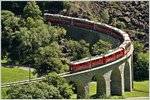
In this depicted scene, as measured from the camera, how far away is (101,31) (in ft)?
340

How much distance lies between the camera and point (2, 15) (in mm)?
102938

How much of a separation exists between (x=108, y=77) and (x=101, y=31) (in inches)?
1049

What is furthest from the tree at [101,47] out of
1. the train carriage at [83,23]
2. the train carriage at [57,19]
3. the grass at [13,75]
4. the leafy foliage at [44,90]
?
the leafy foliage at [44,90]

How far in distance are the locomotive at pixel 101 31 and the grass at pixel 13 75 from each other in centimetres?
1301

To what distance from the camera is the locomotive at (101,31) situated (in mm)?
72625

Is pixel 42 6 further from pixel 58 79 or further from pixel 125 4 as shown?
pixel 58 79

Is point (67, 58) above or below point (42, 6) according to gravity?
below

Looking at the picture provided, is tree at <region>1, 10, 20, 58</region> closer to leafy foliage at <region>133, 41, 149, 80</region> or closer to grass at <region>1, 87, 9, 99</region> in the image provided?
leafy foliage at <region>133, 41, 149, 80</region>

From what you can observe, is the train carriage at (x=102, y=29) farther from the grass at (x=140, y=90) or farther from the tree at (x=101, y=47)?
the grass at (x=140, y=90)

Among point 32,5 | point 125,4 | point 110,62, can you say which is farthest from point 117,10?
point 110,62

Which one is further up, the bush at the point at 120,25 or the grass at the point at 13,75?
the bush at the point at 120,25

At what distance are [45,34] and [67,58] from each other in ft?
21.9

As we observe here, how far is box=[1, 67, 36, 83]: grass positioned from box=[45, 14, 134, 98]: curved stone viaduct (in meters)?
12.0

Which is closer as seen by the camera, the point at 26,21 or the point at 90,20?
the point at 26,21
